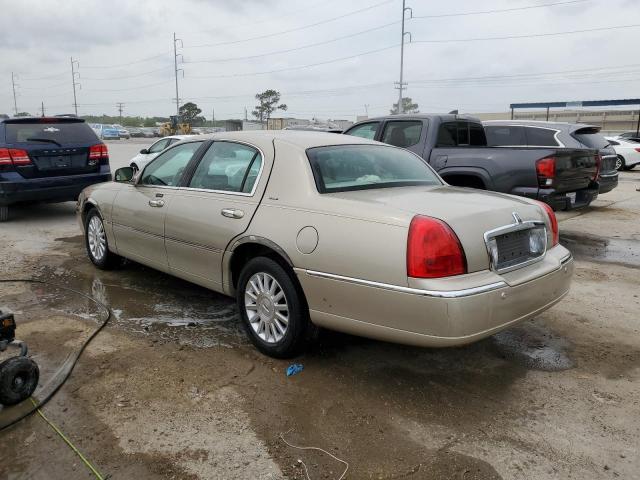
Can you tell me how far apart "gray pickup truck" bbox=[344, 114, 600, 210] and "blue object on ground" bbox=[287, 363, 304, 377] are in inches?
162

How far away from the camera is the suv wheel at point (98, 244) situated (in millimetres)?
5703

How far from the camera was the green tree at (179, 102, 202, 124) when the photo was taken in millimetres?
91688

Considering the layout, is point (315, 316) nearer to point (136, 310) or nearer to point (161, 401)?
point (161, 401)

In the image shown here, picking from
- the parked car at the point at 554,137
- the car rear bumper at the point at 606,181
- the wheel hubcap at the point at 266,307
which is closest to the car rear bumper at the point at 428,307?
the wheel hubcap at the point at 266,307

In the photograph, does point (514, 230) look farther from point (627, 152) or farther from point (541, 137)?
point (627, 152)

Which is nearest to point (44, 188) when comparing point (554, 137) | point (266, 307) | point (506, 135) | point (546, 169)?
point (266, 307)

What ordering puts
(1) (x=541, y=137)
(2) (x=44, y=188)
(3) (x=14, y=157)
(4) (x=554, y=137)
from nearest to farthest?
1. (3) (x=14, y=157)
2. (2) (x=44, y=188)
3. (4) (x=554, y=137)
4. (1) (x=541, y=137)

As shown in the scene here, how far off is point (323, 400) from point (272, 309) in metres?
0.76

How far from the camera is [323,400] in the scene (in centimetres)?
320

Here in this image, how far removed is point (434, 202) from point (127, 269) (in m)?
3.93

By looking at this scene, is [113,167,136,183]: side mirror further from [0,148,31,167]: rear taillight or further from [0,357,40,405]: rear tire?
[0,148,31,167]: rear taillight

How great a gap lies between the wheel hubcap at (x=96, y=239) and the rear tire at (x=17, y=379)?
266 centimetres

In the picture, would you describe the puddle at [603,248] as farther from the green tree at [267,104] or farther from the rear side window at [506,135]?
the green tree at [267,104]

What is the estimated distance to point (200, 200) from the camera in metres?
4.22
